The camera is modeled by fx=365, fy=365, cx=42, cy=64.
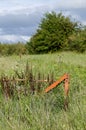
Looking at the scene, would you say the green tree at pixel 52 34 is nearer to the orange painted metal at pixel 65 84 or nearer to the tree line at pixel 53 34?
the tree line at pixel 53 34

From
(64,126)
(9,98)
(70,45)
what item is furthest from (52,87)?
(70,45)

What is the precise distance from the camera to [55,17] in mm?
48500

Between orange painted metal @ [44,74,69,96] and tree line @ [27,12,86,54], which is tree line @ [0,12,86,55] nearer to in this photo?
tree line @ [27,12,86,54]

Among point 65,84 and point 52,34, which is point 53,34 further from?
point 65,84

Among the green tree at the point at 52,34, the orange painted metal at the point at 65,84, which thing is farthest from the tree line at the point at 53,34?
the orange painted metal at the point at 65,84

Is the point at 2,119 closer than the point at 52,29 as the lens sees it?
Yes

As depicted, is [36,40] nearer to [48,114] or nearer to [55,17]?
[55,17]


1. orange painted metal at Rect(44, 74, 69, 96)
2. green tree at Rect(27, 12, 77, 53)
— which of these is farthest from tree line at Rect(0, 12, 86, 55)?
orange painted metal at Rect(44, 74, 69, 96)

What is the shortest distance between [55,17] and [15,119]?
4375cm

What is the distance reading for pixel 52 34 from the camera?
4600 centimetres

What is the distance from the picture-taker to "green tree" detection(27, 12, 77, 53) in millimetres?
45656

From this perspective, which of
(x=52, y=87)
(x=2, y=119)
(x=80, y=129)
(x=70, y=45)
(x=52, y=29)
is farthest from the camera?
(x=52, y=29)

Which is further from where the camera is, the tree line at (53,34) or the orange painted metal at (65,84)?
the tree line at (53,34)

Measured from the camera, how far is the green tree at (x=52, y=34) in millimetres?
→ 45656
